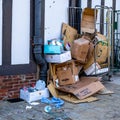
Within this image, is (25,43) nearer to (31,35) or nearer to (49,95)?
(31,35)

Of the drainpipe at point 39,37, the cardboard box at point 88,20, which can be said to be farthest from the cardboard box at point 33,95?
the cardboard box at point 88,20

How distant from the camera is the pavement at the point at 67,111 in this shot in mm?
5525

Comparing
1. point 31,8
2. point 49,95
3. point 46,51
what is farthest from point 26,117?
point 31,8

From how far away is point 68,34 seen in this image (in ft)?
25.3

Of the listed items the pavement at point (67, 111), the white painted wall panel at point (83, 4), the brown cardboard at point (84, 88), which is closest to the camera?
the pavement at point (67, 111)

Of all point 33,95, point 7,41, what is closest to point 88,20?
point 7,41

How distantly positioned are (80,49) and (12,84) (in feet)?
5.93

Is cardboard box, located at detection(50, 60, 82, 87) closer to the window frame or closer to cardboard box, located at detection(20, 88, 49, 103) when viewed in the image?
cardboard box, located at detection(20, 88, 49, 103)

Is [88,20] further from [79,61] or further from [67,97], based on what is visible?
[67,97]

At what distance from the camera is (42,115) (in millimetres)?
5637

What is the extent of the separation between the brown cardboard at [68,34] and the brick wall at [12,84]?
4.24 ft

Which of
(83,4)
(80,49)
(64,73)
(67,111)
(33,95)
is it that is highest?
(83,4)

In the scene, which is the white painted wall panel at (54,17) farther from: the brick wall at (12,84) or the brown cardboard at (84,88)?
the brown cardboard at (84,88)

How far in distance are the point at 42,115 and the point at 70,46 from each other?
7.92ft
